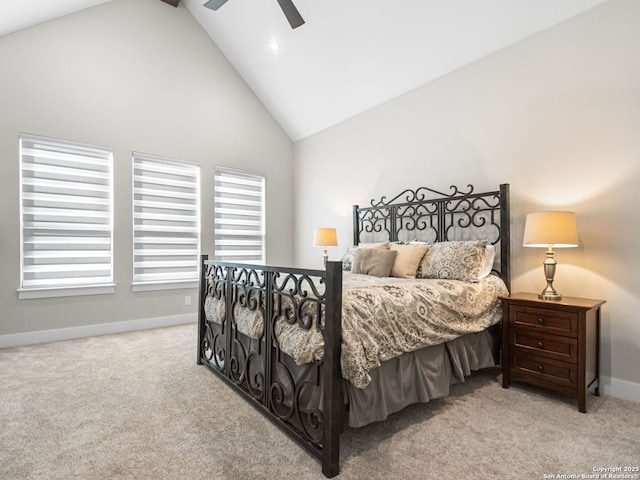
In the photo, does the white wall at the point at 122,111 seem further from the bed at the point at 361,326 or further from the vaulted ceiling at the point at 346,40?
the bed at the point at 361,326

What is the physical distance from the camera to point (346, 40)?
3.81 metres

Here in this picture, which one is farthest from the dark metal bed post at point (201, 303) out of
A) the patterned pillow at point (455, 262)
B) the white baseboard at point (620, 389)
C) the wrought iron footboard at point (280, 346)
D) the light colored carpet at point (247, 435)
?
the white baseboard at point (620, 389)

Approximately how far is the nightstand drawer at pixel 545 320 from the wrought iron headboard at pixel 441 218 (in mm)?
495

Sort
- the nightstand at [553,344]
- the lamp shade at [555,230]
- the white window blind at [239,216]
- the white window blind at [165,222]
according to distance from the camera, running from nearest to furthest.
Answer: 1. the nightstand at [553,344]
2. the lamp shade at [555,230]
3. the white window blind at [165,222]
4. the white window blind at [239,216]

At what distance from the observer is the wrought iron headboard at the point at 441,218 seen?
301 centimetres

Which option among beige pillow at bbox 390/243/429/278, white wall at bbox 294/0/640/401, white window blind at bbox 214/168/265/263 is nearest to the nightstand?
white wall at bbox 294/0/640/401

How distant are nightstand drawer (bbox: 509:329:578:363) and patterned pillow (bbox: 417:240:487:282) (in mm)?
508

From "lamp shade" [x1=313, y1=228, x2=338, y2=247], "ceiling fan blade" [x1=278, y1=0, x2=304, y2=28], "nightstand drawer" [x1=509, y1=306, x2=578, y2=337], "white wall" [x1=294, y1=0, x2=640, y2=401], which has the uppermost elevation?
"ceiling fan blade" [x1=278, y1=0, x2=304, y2=28]

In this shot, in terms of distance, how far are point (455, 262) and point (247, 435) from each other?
2001 millimetres

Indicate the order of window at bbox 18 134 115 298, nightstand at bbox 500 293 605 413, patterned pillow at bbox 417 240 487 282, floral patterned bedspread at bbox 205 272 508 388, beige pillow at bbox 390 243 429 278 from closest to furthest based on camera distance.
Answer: floral patterned bedspread at bbox 205 272 508 388 < nightstand at bbox 500 293 605 413 < patterned pillow at bbox 417 240 487 282 < beige pillow at bbox 390 243 429 278 < window at bbox 18 134 115 298

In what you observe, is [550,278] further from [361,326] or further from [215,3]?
[215,3]

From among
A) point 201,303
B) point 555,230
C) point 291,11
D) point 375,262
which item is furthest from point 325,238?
point 555,230

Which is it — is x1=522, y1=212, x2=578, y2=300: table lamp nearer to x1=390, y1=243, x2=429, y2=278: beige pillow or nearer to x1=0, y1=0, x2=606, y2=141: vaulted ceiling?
x1=390, y1=243, x2=429, y2=278: beige pillow

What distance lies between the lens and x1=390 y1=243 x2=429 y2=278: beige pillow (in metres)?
3.07
